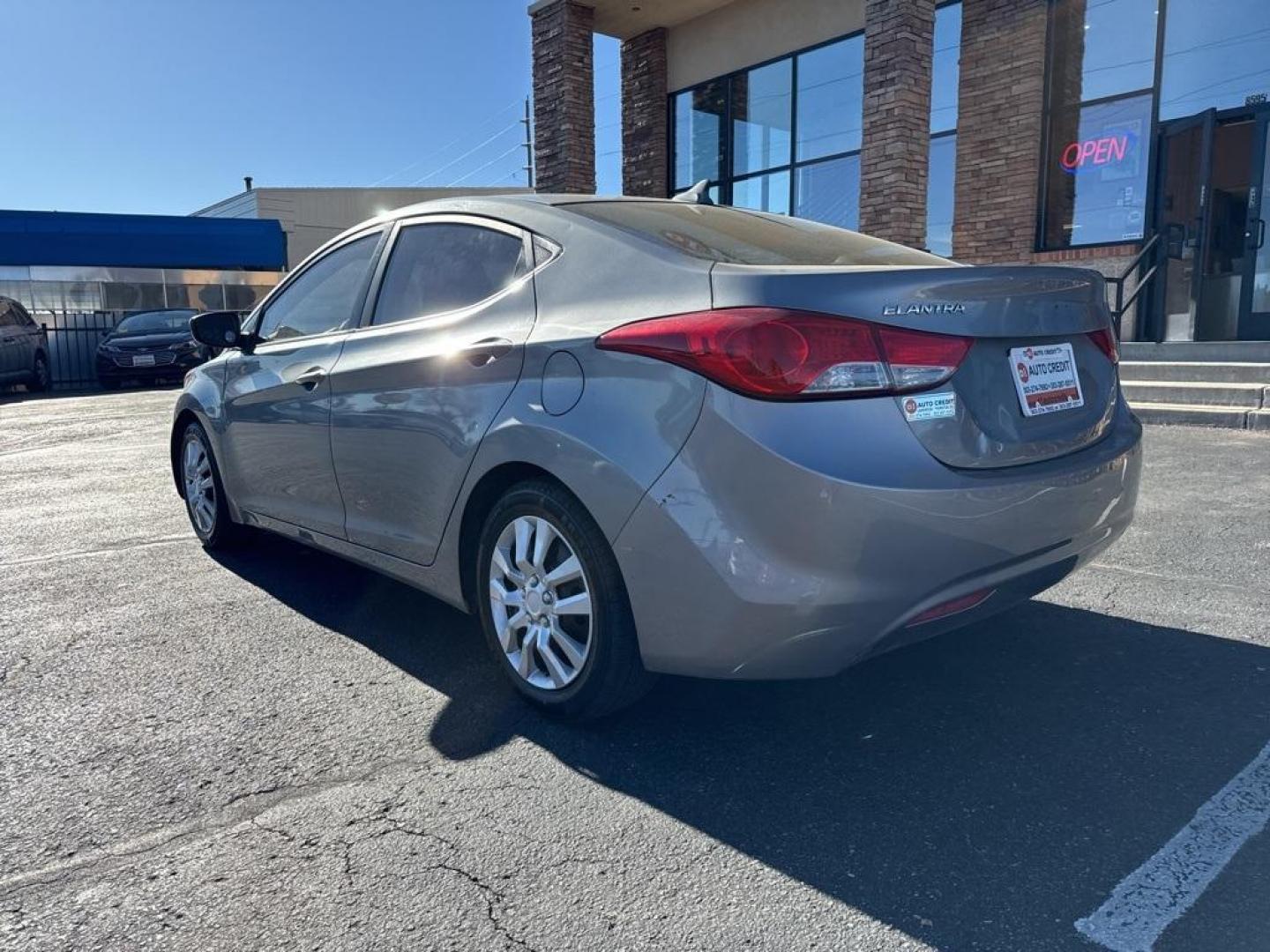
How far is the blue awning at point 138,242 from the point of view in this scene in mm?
24406

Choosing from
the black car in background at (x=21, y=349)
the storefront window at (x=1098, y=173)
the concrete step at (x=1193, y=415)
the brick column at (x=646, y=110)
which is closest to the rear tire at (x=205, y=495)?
the concrete step at (x=1193, y=415)

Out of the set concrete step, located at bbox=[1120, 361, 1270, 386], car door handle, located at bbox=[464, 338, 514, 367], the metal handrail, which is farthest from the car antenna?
the metal handrail

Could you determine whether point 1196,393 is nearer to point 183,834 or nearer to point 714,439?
point 714,439

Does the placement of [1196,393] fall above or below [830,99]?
below

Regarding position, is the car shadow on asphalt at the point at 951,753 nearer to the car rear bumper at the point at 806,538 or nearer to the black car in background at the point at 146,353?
the car rear bumper at the point at 806,538

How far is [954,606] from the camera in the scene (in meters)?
2.42

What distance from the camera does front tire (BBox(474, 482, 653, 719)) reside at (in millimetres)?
2600

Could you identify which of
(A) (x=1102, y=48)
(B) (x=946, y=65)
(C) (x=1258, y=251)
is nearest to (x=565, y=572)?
(C) (x=1258, y=251)

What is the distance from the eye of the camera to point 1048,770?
8.20 feet

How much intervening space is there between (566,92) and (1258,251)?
28.6 ft

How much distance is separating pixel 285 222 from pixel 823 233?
121ft

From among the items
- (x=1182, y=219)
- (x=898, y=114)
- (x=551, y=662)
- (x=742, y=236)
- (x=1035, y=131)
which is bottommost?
(x=551, y=662)

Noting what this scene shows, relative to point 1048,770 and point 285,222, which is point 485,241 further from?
point 285,222

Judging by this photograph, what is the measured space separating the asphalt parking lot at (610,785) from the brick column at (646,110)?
12844 millimetres
